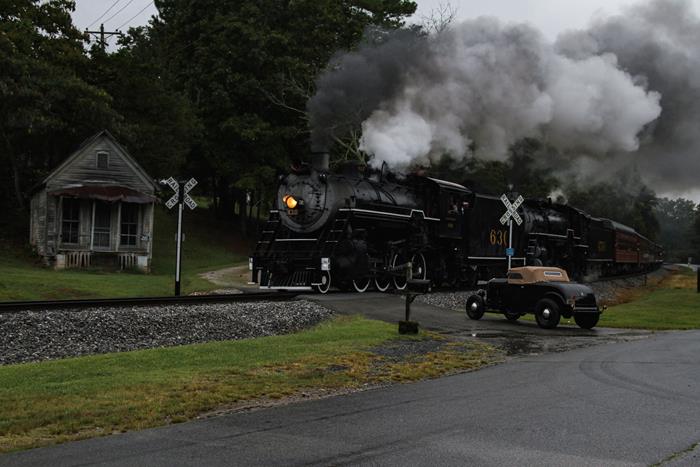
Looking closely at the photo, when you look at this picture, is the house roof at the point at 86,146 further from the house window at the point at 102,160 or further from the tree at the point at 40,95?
the tree at the point at 40,95

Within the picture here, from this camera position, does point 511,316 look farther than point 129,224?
No

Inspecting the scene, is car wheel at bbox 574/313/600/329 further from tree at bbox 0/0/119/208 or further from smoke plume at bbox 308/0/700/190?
tree at bbox 0/0/119/208

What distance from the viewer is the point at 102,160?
116 ft

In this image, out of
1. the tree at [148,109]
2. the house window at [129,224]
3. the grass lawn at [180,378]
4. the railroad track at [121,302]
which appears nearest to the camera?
the grass lawn at [180,378]

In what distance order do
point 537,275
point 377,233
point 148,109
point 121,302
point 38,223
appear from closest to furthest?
point 121,302 → point 537,275 → point 377,233 → point 38,223 → point 148,109

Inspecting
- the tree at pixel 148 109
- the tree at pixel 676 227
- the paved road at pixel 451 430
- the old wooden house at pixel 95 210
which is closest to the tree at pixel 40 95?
the tree at pixel 148 109

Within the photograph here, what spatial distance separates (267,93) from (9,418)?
39394 millimetres

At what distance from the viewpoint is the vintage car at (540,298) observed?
17406 millimetres

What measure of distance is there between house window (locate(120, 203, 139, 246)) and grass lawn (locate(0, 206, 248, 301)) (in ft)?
6.61

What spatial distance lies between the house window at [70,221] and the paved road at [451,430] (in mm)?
28842

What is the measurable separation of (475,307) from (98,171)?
75.5 feet

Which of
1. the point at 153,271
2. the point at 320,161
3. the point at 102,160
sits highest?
the point at 102,160

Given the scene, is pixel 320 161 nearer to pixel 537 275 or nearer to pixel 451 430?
pixel 537 275

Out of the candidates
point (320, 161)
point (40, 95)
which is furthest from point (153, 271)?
point (320, 161)
